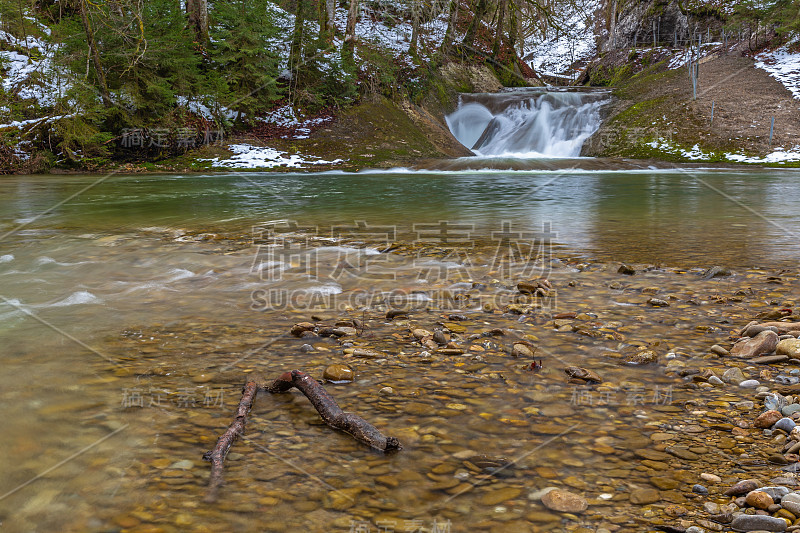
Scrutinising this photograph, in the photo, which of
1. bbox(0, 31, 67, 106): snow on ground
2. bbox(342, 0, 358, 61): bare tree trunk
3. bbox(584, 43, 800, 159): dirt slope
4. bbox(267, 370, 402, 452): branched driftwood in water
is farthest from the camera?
bbox(342, 0, 358, 61): bare tree trunk

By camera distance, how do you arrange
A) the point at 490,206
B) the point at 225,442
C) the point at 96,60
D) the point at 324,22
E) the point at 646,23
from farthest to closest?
the point at 646,23 < the point at 324,22 < the point at 96,60 < the point at 490,206 < the point at 225,442

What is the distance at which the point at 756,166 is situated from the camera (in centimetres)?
2008

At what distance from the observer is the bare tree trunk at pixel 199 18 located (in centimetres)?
2302

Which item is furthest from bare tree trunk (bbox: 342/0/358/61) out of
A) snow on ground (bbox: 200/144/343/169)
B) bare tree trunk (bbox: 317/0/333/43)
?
snow on ground (bbox: 200/144/343/169)

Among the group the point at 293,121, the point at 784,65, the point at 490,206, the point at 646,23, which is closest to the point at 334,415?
the point at 490,206

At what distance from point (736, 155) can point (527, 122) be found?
9438 millimetres

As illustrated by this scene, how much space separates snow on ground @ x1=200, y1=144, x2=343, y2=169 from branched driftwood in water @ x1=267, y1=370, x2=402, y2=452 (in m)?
18.7

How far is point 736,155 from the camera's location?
21297 mm

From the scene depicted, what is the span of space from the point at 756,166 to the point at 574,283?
64.7ft

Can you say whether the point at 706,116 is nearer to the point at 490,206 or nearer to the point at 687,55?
the point at 687,55

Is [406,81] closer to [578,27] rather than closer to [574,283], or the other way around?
[574,283]

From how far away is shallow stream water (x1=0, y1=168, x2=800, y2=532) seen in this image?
6.57 ft

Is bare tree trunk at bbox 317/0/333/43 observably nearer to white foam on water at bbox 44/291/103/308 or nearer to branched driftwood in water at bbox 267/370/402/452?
white foam on water at bbox 44/291/103/308

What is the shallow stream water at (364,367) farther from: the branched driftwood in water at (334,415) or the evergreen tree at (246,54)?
the evergreen tree at (246,54)
